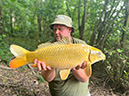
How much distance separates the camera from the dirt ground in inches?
91.0

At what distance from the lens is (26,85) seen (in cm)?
266

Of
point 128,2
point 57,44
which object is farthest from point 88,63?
point 128,2

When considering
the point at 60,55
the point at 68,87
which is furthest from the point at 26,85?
the point at 60,55

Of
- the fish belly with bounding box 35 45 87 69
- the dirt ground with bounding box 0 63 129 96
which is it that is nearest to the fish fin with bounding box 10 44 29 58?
the fish belly with bounding box 35 45 87 69

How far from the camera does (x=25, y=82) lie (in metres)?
2.77

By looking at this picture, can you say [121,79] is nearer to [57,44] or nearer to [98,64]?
[98,64]

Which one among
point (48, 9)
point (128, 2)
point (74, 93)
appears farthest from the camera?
point (48, 9)

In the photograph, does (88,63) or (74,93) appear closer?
(88,63)

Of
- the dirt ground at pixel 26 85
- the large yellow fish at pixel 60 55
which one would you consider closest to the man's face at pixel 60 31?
the large yellow fish at pixel 60 55

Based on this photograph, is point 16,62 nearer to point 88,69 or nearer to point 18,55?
point 18,55

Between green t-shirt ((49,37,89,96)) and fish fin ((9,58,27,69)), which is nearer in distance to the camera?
fish fin ((9,58,27,69))

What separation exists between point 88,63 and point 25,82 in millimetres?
2097

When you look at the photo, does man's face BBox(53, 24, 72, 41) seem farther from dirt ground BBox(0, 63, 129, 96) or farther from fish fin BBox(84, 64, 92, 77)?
dirt ground BBox(0, 63, 129, 96)

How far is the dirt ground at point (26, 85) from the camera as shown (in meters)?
2.31
